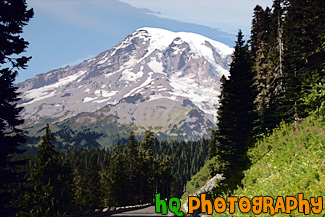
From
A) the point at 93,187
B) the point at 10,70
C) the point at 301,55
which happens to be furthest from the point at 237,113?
the point at 93,187

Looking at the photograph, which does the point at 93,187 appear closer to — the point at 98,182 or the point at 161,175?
the point at 98,182

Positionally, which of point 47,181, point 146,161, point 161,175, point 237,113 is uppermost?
point 237,113

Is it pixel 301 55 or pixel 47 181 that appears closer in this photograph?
pixel 301 55

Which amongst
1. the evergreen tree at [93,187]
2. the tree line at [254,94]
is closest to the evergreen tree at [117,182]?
the evergreen tree at [93,187]

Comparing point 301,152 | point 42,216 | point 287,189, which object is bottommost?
point 42,216

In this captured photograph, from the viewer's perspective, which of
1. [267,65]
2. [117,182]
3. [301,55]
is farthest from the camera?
[117,182]

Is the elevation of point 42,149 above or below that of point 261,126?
below

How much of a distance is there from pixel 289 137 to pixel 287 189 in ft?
21.7

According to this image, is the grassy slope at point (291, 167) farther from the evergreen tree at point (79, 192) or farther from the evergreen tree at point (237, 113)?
the evergreen tree at point (79, 192)

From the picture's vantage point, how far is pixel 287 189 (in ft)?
32.6

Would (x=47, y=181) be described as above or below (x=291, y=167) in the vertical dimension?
below

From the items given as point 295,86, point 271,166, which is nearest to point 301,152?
point 271,166

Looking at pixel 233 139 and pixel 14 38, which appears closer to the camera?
pixel 14 38

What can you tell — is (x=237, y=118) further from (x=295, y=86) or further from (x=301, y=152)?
(x=301, y=152)
